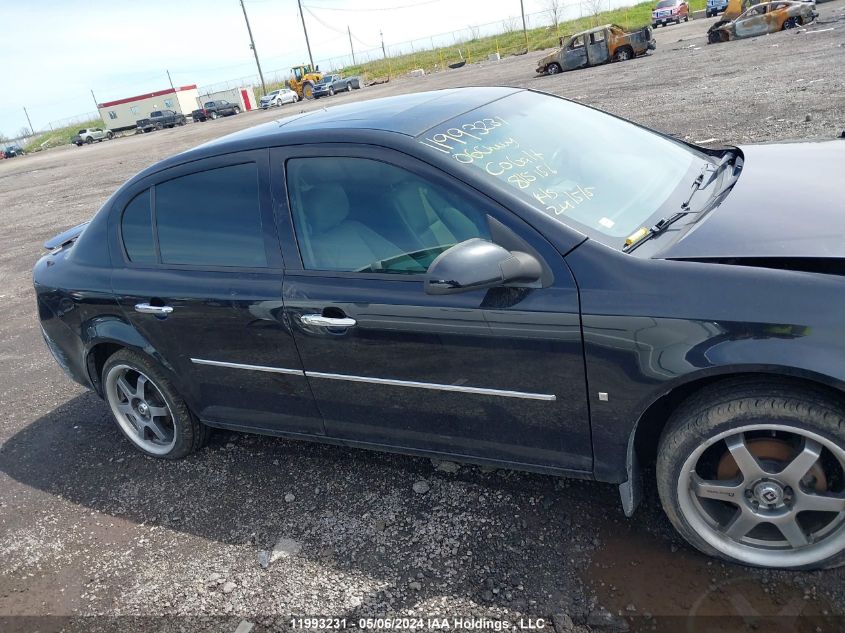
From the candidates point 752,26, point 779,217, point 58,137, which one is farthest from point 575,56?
point 58,137

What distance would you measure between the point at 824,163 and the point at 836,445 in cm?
143

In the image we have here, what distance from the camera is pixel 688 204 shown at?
273 cm

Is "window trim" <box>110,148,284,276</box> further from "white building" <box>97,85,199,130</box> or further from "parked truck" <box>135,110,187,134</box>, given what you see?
"white building" <box>97,85,199,130</box>

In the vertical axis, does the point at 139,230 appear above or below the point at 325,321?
above

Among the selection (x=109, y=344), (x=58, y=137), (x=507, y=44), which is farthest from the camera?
(x=58, y=137)

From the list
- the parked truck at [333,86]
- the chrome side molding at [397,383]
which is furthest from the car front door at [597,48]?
the chrome side molding at [397,383]

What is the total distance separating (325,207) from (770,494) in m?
2.08

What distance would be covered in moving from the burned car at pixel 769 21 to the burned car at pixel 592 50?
2.78 meters

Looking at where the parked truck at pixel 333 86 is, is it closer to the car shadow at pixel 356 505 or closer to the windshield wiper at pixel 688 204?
the car shadow at pixel 356 505

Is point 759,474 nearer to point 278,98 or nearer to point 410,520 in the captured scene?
point 410,520

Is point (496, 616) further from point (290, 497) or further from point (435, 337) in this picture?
point (290, 497)

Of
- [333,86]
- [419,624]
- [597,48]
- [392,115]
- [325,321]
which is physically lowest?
[419,624]

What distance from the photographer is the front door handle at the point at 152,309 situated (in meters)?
3.32

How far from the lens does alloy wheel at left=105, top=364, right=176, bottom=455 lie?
150 inches
